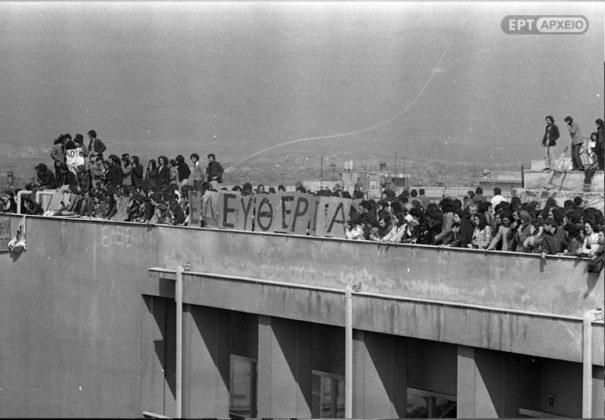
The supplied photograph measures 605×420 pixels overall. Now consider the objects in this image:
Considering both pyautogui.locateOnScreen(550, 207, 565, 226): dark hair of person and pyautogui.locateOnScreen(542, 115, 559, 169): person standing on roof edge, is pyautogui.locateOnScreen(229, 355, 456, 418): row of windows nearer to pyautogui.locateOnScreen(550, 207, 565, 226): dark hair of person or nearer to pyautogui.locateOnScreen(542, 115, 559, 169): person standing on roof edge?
pyautogui.locateOnScreen(550, 207, 565, 226): dark hair of person

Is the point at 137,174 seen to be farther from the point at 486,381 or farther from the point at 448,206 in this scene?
the point at 486,381

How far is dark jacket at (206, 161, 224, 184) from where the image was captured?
78.8 ft

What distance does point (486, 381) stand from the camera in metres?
17.5

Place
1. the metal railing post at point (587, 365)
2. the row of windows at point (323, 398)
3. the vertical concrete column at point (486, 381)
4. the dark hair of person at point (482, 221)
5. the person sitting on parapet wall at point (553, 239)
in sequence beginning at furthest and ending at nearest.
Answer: the row of windows at point (323, 398), the dark hair of person at point (482, 221), the vertical concrete column at point (486, 381), the person sitting on parapet wall at point (553, 239), the metal railing post at point (587, 365)

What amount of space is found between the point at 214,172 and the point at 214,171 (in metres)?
0.02

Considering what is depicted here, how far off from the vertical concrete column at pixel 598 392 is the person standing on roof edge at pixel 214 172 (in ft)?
33.1

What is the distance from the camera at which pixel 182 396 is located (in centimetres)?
2242

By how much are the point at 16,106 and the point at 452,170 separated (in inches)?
420

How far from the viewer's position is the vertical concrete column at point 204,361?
→ 73.4 ft

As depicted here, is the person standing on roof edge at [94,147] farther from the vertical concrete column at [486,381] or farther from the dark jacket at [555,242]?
the dark jacket at [555,242]

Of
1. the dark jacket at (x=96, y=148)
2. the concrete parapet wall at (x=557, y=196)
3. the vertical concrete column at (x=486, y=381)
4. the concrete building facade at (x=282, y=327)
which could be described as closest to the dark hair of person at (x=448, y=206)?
the concrete building facade at (x=282, y=327)

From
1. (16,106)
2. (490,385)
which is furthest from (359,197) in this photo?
(16,106)

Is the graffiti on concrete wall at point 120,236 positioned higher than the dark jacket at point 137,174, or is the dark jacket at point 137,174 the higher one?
the dark jacket at point 137,174

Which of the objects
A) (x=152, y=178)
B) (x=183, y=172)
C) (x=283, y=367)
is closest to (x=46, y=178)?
(x=152, y=178)
